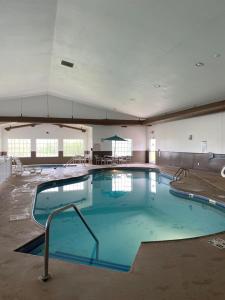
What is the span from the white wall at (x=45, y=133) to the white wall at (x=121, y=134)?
0.65 meters

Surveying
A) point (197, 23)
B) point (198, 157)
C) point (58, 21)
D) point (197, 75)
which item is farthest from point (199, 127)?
point (58, 21)

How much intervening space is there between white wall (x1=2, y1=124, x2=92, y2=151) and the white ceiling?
176 inches

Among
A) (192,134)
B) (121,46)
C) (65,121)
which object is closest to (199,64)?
(121,46)

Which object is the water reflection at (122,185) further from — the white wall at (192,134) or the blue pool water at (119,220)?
the white wall at (192,134)

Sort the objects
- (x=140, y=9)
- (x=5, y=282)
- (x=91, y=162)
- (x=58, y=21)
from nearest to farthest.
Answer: (x=5, y=282), (x=140, y=9), (x=58, y=21), (x=91, y=162)

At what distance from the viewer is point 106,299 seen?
1841 mm

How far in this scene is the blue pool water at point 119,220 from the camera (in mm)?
3506

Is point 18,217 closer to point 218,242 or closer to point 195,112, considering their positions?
point 218,242

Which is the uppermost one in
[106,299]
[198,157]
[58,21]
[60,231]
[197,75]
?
[58,21]

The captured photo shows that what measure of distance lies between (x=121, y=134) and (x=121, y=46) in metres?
9.24

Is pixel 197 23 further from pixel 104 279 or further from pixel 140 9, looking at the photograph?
pixel 104 279

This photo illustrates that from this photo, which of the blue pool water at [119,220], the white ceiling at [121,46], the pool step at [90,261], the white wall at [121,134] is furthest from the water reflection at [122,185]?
the white wall at [121,134]

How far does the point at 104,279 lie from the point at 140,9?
→ 14.1 feet

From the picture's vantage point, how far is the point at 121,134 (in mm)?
15023
